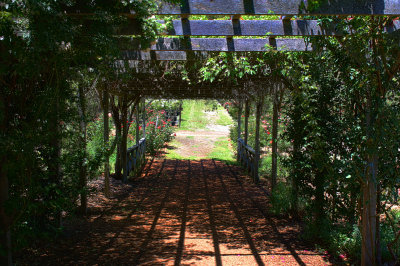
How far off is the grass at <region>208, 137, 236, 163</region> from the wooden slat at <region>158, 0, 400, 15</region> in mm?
12191

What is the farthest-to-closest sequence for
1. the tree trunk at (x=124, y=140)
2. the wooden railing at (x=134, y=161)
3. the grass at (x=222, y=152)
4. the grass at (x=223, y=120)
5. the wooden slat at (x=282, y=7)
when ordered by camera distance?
1. the grass at (x=223, y=120)
2. the grass at (x=222, y=152)
3. the wooden railing at (x=134, y=161)
4. the tree trunk at (x=124, y=140)
5. the wooden slat at (x=282, y=7)

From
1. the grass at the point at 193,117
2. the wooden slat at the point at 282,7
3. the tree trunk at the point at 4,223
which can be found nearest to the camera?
the tree trunk at the point at 4,223

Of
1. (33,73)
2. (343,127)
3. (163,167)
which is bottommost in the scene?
(163,167)

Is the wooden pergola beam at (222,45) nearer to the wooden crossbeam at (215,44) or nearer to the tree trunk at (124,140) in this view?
the wooden crossbeam at (215,44)

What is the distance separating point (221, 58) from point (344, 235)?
2.83 m

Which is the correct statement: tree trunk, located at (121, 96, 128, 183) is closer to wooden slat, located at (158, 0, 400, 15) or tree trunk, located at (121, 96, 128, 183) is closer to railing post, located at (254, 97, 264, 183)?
railing post, located at (254, 97, 264, 183)

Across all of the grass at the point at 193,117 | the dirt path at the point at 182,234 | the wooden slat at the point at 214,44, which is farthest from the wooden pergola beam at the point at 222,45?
the grass at the point at 193,117

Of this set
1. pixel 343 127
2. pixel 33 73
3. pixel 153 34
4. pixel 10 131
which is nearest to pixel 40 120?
pixel 10 131

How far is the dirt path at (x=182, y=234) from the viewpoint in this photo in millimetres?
4055

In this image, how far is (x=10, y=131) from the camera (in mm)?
2643

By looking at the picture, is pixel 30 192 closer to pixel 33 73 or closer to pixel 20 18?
pixel 33 73

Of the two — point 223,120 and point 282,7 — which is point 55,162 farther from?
point 223,120

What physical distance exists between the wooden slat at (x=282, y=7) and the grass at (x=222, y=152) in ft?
40.0

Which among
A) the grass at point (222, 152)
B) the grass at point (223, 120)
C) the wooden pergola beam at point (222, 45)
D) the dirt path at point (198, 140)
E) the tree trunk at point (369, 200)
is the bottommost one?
the grass at point (222, 152)
